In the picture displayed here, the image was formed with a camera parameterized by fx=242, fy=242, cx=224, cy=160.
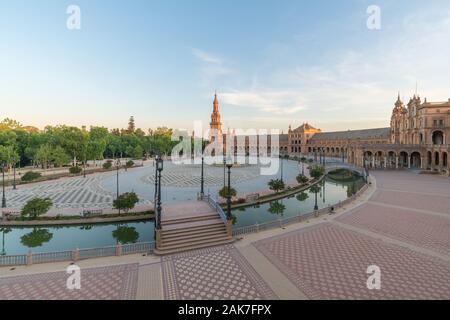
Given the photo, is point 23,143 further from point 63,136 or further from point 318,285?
point 318,285

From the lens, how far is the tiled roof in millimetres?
85125

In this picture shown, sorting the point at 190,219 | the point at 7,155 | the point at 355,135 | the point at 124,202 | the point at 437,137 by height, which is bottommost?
the point at 190,219

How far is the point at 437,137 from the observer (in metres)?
53.8

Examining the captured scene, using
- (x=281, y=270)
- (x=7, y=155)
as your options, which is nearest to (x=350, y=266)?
(x=281, y=270)

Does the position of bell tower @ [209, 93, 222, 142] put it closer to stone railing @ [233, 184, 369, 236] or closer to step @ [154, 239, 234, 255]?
stone railing @ [233, 184, 369, 236]

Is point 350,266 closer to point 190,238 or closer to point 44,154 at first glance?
point 190,238

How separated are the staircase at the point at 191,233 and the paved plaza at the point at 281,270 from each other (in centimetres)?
68

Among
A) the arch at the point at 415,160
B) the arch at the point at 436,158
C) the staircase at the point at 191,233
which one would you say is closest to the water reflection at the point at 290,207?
the staircase at the point at 191,233

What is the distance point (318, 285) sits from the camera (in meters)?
10.2

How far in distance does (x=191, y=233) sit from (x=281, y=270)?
5.89m

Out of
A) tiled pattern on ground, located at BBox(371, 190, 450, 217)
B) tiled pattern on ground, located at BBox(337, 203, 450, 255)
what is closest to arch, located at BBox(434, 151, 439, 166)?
tiled pattern on ground, located at BBox(371, 190, 450, 217)

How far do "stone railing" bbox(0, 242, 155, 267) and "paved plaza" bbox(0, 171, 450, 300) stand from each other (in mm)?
475

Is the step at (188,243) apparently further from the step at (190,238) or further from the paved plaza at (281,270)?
the paved plaza at (281,270)

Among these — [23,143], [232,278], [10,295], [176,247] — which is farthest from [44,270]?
[23,143]
